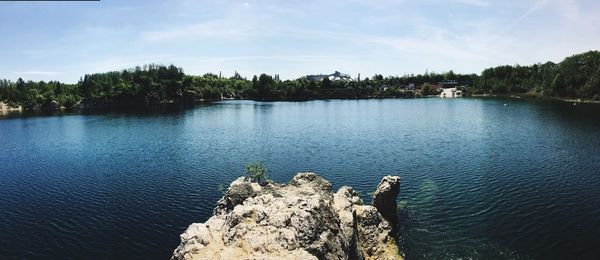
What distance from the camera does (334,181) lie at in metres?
60.0

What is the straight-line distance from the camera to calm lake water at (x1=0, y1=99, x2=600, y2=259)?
4019cm

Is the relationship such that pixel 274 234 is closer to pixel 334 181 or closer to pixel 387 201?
pixel 387 201

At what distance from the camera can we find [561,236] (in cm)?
3988

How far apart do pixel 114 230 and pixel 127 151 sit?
48.6 m

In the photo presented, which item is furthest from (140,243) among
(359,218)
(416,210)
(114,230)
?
(416,210)

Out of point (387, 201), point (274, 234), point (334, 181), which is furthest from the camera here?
point (334, 181)

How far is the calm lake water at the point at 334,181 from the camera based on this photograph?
40188 mm

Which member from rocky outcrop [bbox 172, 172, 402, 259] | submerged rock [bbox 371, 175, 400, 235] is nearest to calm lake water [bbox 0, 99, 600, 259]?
submerged rock [bbox 371, 175, 400, 235]

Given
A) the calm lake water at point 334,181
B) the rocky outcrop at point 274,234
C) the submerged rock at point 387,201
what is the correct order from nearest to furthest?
the rocky outcrop at point 274,234 < the calm lake water at point 334,181 < the submerged rock at point 387,201

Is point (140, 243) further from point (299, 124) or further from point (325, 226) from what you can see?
point (299, 124)

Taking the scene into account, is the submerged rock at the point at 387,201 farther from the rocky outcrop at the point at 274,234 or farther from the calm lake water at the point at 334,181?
the rocky outcrop at the point at 274,234

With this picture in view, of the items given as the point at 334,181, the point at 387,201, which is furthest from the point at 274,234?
the point at 334,181

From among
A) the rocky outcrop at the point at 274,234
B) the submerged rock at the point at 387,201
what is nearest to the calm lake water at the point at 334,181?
the submerged rock at the point at 387,201

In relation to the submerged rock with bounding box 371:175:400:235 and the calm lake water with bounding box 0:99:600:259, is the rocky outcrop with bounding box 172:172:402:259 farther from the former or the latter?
the calm lake water with bounding box 0:99:600:259
